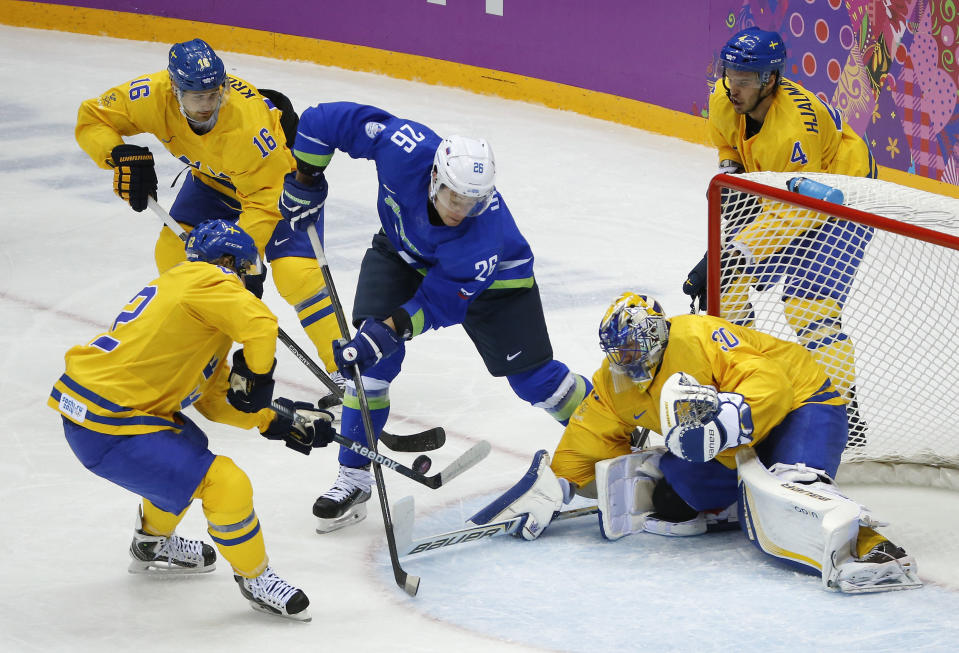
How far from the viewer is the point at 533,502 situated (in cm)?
349

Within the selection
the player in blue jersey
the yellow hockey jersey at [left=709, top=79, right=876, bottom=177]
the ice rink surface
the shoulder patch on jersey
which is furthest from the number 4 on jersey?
the shoulder patch on jersey

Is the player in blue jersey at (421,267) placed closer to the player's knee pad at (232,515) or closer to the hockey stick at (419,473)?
the hockey stick at (419,473)

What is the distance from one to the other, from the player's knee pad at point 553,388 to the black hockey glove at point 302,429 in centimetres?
86

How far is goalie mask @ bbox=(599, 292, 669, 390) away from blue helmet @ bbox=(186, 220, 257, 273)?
2.94 ft

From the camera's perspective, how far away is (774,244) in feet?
12.6

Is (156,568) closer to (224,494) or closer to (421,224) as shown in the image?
(224,494)

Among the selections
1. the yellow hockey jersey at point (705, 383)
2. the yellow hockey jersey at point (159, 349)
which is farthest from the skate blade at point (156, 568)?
the yellow hockey jersey at point (705, 383)

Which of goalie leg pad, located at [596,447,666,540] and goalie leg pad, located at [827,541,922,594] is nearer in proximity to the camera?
goalie leg pad, located at [827,541,922,594]

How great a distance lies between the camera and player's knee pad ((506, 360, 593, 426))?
12.7 feet

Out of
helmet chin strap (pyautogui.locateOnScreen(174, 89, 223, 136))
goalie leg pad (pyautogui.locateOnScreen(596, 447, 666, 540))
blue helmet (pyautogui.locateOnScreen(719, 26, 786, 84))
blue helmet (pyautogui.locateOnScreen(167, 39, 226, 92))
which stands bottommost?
goalie leg pad (pyautogui.locateOnScreen(596, 447, 666, 540))

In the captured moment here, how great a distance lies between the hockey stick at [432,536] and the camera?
11.1 feet

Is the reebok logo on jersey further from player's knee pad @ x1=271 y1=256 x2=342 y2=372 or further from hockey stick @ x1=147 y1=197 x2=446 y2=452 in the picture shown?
player's knee pad @ x1=271 y1=256 x2=342 y2=372

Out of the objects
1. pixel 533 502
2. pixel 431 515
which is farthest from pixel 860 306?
pixel 431 515

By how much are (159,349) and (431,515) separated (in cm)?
109
